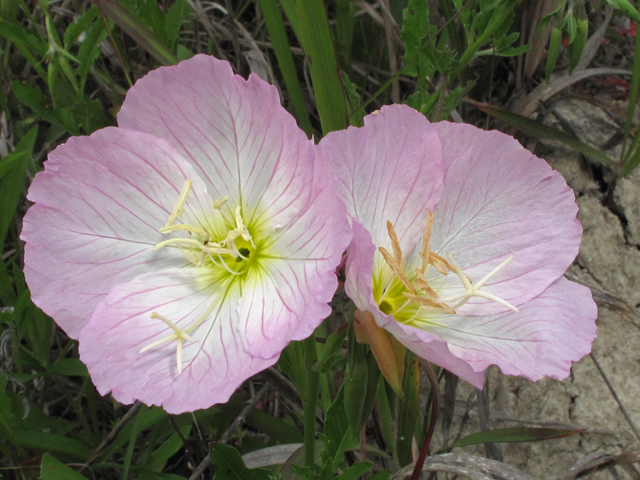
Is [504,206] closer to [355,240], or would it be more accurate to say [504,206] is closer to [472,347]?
[472,347]

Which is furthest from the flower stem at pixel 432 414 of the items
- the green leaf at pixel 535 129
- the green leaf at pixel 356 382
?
the green leaf at pixel 535 129

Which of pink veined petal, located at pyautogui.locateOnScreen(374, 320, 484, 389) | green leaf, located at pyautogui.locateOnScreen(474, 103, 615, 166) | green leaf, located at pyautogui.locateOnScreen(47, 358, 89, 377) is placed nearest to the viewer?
pink veined petal, located at pyautogui.locateOnScreen(374, 320, 484, 389)

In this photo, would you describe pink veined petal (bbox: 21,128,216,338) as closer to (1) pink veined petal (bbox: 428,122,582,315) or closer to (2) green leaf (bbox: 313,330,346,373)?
(2) green leaf (bbox: 313,330,346,373)

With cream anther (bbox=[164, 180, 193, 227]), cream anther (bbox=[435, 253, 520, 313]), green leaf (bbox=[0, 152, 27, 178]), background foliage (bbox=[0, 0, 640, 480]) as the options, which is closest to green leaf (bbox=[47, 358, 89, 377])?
background foliage (bbox=[0, 0, 640, 480])

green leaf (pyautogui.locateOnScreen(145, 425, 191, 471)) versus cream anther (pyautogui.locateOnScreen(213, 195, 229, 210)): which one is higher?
cream anther (pyautogui.locateOnScreen(213, 195, 229, 210))

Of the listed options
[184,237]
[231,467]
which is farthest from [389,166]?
[231,467]

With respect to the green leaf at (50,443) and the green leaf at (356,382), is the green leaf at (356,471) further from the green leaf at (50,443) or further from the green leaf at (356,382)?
the green leaf at (50,443)

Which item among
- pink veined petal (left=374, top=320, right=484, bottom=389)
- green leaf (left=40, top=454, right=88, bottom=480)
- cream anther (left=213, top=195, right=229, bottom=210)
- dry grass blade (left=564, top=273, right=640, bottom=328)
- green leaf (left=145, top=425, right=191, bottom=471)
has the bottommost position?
dry grass blade (left=564, top=273, right=640, bottom=328)

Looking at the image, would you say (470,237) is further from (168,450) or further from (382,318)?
(168,450)
